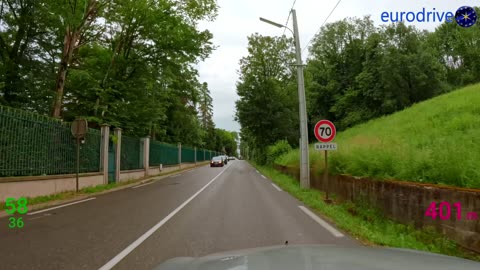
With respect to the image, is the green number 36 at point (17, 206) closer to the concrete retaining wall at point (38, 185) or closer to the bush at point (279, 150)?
the concrete retaining wall at point (38, 185)

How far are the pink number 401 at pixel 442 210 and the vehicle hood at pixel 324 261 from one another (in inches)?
155

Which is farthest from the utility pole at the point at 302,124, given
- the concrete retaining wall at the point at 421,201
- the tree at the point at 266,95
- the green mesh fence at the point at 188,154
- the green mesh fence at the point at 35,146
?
the green mesh fence at the point at 188,154

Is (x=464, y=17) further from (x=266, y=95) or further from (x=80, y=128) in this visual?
(x=266, y=95)

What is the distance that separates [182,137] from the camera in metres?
58.2

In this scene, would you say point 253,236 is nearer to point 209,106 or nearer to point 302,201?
point 302,201

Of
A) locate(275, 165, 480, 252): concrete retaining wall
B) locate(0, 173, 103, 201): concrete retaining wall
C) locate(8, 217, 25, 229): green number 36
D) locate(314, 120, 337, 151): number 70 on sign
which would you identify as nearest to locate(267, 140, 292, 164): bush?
locate(0, 173, 103, 201): concrete retaining wall

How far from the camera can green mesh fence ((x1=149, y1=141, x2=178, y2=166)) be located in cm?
3409

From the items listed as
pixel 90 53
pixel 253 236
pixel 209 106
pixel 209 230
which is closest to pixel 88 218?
pixel 209 230

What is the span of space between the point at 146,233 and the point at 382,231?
4.92 metres

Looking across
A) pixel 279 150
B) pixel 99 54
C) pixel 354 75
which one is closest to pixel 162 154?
pixel 279 150

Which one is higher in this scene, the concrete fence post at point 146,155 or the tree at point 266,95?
the tree at point 266,95

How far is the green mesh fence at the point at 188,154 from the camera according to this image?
51.4m

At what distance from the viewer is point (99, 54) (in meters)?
27.0

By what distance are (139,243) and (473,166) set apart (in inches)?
244
